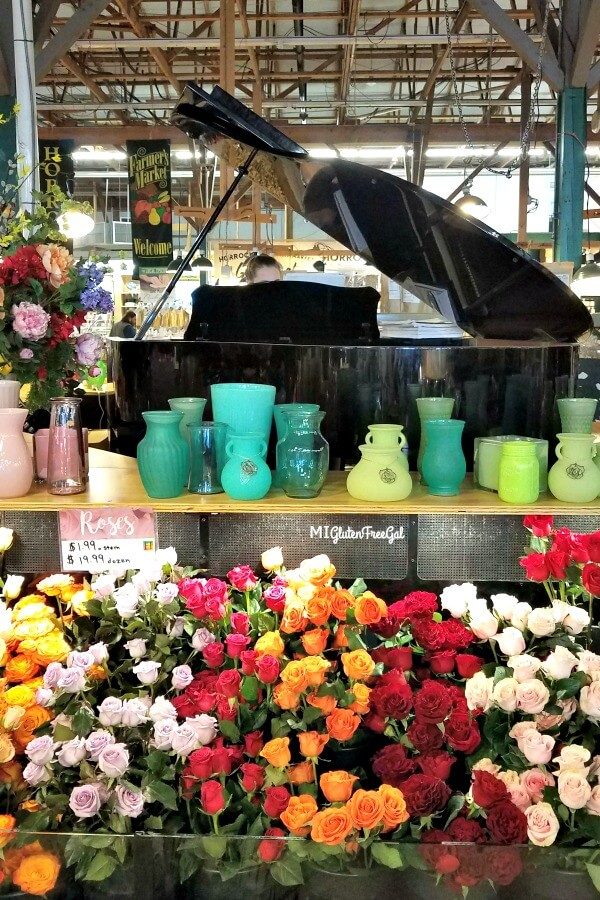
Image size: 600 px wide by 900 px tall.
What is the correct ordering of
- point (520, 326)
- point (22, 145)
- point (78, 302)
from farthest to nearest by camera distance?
point (22, 145) < point (520, 326) < point (78, 302)

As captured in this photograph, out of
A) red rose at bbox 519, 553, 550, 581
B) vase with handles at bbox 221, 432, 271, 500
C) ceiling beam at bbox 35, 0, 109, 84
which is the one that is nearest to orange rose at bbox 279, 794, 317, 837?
red rose at bbox 519, 553, 550, 581

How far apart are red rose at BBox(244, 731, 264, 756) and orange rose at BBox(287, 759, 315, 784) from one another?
0.07 metres

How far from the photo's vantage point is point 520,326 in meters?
3.28

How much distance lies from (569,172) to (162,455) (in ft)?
19.5

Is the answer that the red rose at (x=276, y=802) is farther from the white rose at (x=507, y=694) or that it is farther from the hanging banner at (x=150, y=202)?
the hanging banner at (x=150, y=202)

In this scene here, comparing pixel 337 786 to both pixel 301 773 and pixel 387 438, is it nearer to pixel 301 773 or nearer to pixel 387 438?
pixel 301 773

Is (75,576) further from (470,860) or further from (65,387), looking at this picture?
(470,860)

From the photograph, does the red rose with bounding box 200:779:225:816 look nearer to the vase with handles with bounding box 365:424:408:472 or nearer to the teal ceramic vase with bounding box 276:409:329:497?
the teal ceramic vase with bounding box 276:409:329:497

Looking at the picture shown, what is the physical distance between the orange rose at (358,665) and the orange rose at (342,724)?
0.08m

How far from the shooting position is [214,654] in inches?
65.5

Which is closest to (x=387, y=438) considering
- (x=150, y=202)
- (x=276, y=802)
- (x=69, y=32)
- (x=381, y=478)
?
(x=381, y=478)

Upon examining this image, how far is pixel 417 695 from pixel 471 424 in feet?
3.82

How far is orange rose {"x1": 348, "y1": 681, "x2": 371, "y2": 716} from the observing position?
159 cm

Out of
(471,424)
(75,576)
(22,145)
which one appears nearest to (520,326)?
(471,424)
